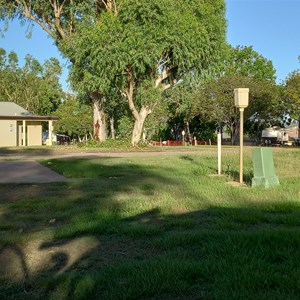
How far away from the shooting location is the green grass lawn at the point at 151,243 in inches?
148

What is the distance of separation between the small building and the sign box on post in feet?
121

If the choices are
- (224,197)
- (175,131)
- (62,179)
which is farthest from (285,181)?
(175,131)

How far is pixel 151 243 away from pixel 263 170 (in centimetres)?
532

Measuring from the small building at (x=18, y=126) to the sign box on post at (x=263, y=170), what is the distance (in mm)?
36801

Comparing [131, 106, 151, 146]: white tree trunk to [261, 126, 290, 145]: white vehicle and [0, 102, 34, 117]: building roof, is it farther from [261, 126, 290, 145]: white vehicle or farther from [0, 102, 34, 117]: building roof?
[261, 126, 290, 145]: white vehicle

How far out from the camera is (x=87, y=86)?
29.0m

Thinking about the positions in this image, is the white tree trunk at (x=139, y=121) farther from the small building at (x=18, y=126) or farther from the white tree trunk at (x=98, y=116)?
the small building at (x=18, y=126)

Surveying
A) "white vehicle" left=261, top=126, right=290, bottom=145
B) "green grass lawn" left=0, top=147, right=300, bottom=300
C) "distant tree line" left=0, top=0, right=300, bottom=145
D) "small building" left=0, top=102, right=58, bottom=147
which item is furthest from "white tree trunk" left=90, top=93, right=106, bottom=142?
"white vehicle" left=261, top=126, right=290, bottom=145

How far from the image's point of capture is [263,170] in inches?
384

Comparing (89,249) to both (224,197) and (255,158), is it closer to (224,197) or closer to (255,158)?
(224,197)

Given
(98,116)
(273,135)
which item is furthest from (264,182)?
(273,135)

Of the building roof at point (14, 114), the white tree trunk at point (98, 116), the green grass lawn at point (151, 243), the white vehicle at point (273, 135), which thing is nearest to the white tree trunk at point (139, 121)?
the white tree trunk at point (98, 116)

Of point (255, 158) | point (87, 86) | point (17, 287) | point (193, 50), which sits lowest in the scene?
point (17, 287)

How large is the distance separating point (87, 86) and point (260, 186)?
21073 millimetres
